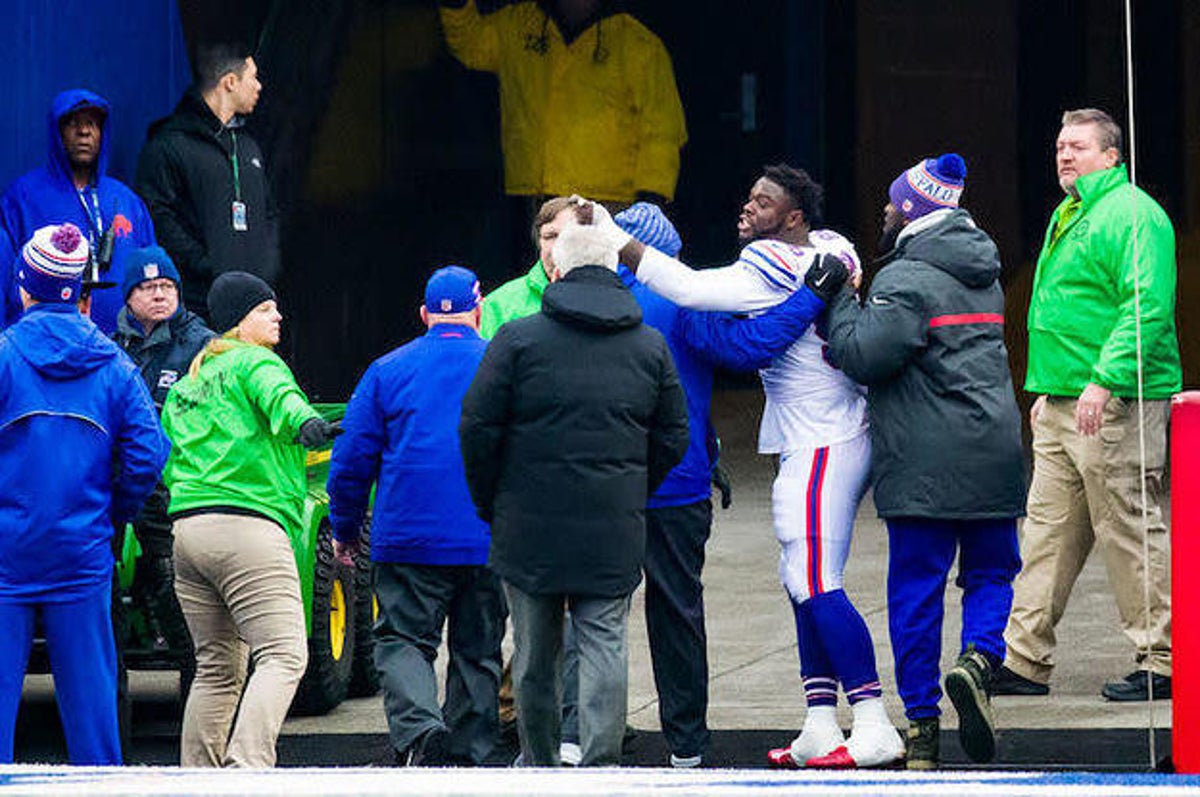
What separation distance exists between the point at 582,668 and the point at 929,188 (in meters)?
1.88

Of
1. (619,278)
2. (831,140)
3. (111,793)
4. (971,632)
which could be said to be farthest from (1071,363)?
(831,140)

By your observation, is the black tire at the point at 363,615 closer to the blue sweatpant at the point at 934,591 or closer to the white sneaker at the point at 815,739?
the white sneaker at the point at 815,739

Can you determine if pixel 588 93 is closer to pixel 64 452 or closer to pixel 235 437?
pixel 235 437

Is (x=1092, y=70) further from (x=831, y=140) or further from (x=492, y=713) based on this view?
(x=492, y=713)

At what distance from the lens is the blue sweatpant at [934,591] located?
9.45m

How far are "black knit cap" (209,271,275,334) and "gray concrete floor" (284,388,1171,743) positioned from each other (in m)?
1.82

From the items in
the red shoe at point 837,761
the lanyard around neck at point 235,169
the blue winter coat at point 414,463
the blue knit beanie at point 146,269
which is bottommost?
the red shoe at point 837,761

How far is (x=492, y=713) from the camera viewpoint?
968 centimetres

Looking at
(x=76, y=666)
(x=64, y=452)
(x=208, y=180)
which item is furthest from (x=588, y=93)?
(x=76, y=666)

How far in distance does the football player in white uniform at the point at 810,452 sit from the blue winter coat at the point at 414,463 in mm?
694

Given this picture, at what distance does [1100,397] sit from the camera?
33.0 ft

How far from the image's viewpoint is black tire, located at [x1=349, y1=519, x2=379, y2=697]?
1123 cm

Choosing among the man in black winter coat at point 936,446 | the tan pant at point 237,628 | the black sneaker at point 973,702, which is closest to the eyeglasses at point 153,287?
the tan pant at point 237,628

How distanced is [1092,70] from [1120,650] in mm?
7743
